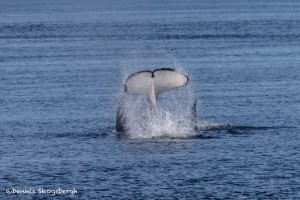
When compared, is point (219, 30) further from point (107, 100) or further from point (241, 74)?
point (107, 100)

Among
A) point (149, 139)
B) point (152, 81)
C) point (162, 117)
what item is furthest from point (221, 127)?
point (152, 81)

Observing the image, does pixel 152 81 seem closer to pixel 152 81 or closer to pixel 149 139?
pixel 152 81

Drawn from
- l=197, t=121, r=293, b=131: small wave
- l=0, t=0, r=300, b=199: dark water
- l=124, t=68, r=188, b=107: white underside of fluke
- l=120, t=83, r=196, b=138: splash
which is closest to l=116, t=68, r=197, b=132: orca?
l=124, t=68, r=188, b=107: white underside of fluke

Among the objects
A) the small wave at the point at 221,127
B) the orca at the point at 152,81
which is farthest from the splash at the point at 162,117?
the orca at the point at 152,81

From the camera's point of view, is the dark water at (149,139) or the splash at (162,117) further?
the splash at (162,117)

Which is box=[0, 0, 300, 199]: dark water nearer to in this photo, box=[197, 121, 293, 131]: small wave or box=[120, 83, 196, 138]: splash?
box=[197, 121, 293, 131]: small wave

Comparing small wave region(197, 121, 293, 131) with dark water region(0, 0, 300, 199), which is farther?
small wave region(197, 121, 293, 131)

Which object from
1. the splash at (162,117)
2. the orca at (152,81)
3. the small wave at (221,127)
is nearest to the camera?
the orca at (152,81)

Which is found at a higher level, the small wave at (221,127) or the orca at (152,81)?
the small wave at (221,127)

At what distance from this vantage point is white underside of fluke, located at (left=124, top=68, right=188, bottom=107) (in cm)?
5088

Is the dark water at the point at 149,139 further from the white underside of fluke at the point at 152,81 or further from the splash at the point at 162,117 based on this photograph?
the white underside of fluke at the point at 152,81

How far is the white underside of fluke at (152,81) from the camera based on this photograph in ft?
167

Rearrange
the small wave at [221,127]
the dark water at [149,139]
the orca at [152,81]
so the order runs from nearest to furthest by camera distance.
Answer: the dark water at [149,139] < the orca at [152,81] < the small wave at [221,127]

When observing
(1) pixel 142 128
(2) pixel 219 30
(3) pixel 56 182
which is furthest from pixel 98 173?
(2) pixel 219 30
